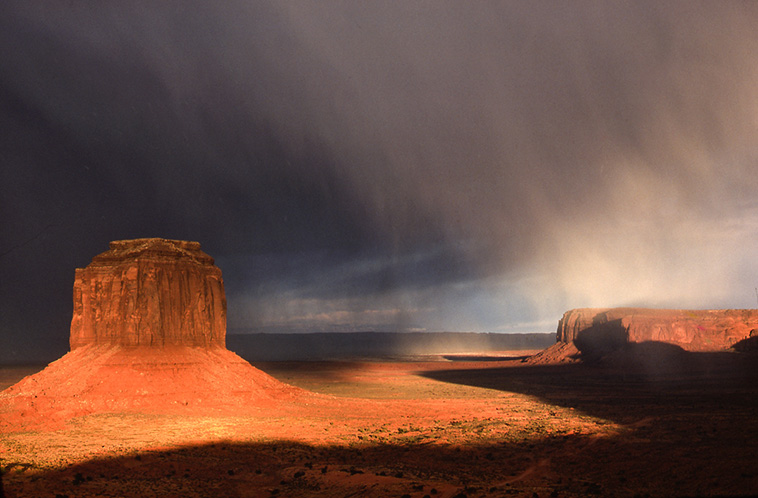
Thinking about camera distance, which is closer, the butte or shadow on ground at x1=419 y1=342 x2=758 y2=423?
the butte

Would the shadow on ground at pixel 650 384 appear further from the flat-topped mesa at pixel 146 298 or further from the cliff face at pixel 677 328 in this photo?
the flat-topped mesa at pixel 146 298

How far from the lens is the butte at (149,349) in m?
26.8

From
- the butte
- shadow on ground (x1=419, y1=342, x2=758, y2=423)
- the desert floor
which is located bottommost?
shadow on ground (x1=419, y1=342, x2=758, y2=423)

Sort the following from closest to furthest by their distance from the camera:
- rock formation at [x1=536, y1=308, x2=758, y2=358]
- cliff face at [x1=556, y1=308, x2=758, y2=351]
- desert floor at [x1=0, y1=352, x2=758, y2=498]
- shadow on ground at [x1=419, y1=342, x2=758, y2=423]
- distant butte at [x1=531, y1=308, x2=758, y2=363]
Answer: desert floor at [x1=0, y1=352, x2=758, y2=498], shadow on ground at [x1=419, y1=342, x2=758, y2=423], distant butte at [x1=531, y1=308, x2=758, y2=363], rock formation at [x1=536, y1=308, x2=758, y2=358], cliff face at [x1=556, y1=308, x2=758, y2=351]

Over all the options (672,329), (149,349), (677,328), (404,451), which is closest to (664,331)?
(672,329)

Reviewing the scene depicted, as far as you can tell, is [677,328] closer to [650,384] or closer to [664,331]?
[664,331]

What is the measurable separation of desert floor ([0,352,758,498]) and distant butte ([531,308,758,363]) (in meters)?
44.7

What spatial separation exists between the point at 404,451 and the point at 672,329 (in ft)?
231

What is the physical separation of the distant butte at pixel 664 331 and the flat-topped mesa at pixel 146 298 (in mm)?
63578

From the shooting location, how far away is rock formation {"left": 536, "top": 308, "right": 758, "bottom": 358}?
7075cm

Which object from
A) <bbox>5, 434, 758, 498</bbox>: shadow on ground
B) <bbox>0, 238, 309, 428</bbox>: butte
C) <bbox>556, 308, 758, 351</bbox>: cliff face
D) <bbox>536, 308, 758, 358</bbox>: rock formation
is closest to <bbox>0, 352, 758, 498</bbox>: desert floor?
<bbox>5, 434, 758, 498</bbox>: shadow on ground

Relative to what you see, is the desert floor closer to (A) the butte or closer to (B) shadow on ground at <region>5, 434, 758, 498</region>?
(B) shadow on ground at <region>5, 434, 758, 498</region>

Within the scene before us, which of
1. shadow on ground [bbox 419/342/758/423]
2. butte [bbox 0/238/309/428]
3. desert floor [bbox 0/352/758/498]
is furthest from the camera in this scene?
shadow on ground [bbox 419/342/758/423]

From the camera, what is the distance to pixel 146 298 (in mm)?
30359
